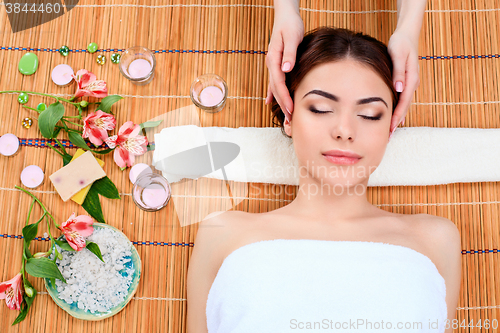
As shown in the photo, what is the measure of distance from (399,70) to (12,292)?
157 centimetres

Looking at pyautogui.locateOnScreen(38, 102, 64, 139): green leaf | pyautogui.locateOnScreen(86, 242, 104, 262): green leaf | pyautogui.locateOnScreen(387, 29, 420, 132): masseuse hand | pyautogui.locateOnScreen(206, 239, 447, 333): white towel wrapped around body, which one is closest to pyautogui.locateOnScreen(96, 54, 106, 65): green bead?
pyautogui.locateOnScreen(38, 102, 64, 139): green leaf

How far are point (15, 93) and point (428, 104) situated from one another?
5.78 ft

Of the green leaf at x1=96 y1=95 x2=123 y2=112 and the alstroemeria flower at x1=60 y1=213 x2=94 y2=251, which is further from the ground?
the green leaf at x1=96 y1=95 x2=123 y2=112

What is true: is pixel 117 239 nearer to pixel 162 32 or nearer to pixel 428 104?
pixel 162 32

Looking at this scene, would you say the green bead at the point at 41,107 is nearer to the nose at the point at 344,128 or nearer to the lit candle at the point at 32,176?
the lit candle at the point at 32,176

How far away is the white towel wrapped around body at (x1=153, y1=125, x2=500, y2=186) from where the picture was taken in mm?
1304

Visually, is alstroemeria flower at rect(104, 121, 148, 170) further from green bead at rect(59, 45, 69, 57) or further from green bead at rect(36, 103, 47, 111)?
green bead at rect(59, 45, 69, 57)

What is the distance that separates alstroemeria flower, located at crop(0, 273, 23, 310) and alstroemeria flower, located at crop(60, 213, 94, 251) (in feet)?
0.80

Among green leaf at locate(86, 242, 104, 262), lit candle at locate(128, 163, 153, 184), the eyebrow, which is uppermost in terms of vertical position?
the eyebrow

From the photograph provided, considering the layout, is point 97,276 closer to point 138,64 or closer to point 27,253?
point 27,253

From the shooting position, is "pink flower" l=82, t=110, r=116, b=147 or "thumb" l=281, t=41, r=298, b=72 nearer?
"thumb" l=281, t=41, r=298, b=72

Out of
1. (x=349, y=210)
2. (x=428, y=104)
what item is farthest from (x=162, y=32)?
(x=428, y=104)

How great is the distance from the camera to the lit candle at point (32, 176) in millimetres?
1319

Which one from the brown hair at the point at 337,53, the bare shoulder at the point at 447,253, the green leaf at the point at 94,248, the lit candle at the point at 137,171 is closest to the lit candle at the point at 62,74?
the lit candle at the point at 137,171
